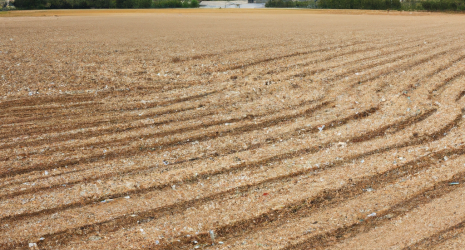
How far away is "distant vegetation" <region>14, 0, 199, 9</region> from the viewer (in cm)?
5134

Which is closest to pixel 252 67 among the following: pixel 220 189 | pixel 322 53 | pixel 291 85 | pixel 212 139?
pixel 291 85

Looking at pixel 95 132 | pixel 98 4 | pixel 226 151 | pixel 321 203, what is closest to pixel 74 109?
pixel 95 132

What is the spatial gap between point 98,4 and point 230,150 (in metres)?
52.0

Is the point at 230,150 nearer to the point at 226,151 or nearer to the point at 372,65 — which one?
the point at 226,151

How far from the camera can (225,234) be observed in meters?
4.71

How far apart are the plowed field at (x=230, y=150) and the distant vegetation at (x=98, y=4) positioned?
43.8 meters

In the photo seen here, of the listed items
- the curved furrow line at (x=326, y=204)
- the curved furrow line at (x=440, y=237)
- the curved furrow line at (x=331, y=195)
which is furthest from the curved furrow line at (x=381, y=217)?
the curved furrow line at (x=440, y=237)

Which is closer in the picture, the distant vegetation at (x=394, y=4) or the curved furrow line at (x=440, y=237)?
the curved furrow line at (x=440, y=237)

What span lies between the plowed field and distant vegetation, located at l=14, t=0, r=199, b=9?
144ft

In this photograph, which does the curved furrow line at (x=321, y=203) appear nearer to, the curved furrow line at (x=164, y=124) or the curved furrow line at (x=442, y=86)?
the curved furrow line at (x=164, y=124)

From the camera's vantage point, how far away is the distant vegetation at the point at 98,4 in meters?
51.3

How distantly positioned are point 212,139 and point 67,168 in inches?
93.5

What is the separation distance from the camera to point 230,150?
6.68 m

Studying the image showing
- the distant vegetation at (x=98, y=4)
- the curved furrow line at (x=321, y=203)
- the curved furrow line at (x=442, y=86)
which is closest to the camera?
the curved furrow line at (x=321, y=203)
